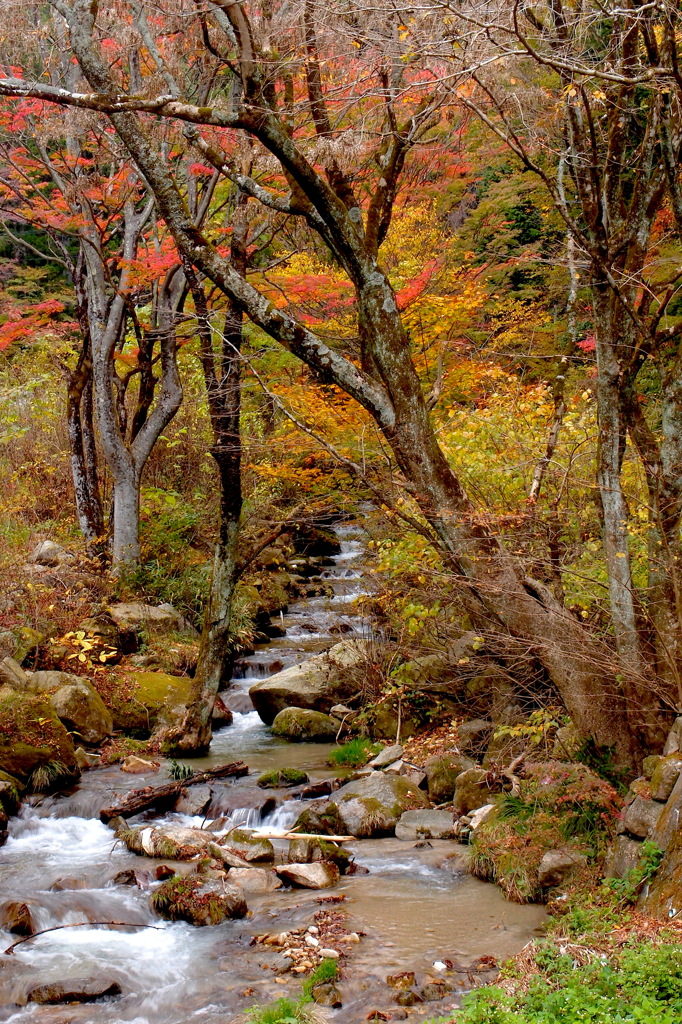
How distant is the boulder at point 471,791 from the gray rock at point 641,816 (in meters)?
1.95

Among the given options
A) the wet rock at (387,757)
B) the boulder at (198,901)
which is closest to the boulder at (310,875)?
the boulder at (198,901)

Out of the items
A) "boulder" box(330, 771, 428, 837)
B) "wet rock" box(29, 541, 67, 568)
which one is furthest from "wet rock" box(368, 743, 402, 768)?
"wet rock" box(29, 541, 67, 568)

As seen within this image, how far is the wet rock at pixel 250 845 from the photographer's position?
22.4ft

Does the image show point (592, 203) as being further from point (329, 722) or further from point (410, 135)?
point (329, 722)

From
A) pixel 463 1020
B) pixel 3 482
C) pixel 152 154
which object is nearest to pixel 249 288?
pixel 152 154

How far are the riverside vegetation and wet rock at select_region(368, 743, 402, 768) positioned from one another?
2.7 inches

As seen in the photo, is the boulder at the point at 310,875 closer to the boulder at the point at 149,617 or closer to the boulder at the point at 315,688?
the boulder at the point at 315,688

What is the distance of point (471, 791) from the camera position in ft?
24.3

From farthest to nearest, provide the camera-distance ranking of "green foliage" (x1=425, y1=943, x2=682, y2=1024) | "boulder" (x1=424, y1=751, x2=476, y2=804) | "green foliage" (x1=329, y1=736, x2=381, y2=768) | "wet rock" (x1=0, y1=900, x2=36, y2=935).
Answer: "green foliage" (x1=329, y1=736, x2=381, y2=768) → "boulder" (x1=424, y1=751, x2=476, y2=804) → "wet rock" (x1=0, y1=900, x2=36, y2=935) → "green foliage" (x1=425, y1=943, x2=682, y2=1024)

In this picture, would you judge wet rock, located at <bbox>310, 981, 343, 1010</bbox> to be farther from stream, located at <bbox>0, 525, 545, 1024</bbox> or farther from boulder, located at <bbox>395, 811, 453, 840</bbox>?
boulder, located at <bbox>395, 811, 453, 840</bbox>

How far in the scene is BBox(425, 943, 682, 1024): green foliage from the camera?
3.67 m

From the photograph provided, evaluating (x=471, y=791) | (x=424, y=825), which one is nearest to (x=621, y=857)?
(x=471, y=791)

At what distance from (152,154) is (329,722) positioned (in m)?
6.91

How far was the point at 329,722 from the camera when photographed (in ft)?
34.2
